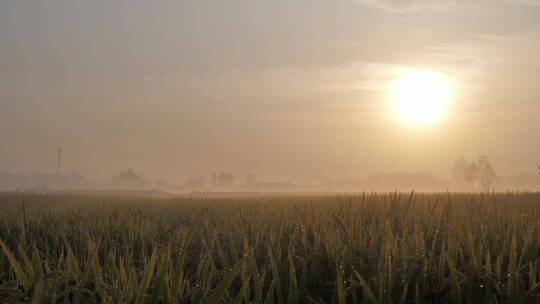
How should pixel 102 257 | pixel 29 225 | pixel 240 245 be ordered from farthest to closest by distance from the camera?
pixel 29 225 < pixel 102 257 < pixel 240 245

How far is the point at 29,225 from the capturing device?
665 cm

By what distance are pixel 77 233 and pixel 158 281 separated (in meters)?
4.06

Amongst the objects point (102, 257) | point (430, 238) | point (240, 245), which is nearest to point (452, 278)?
point (430, 238)

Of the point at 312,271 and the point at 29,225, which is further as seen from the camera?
the point at 29,225

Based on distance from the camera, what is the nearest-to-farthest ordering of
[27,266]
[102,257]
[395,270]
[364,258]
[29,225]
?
[27,266]
[395,270]
[364,258]
[102,257]
[29,225]

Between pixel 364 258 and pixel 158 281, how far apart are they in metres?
1.71

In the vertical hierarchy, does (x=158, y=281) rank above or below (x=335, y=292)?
above

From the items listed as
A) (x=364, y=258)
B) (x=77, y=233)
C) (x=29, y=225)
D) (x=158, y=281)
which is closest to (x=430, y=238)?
(x=364, y=258)

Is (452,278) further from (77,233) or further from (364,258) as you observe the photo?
(77,233)

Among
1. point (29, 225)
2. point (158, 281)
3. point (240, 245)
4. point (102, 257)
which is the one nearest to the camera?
point (158, 281)

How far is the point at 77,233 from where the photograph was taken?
Answer: 18.9 feet

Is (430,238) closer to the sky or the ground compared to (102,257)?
closer to the sky

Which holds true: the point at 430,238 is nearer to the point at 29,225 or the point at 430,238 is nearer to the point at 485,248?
the point at 485,248

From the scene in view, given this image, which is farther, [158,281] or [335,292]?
[335,292]
